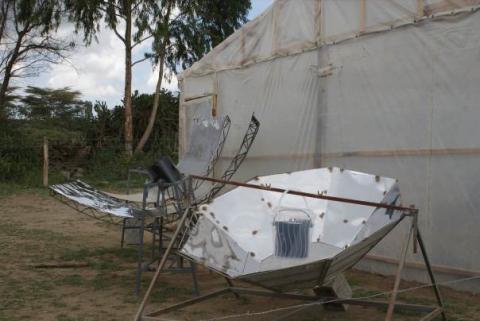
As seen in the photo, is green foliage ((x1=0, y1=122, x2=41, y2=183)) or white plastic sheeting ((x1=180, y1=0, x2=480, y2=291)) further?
green foliage ((x1=0, y1=122, x2=41, y2=183))

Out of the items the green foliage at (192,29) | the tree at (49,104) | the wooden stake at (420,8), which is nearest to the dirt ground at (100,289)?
the wooden stake at (420,8)

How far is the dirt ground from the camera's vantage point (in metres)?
4.22

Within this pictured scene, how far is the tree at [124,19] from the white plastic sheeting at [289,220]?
41.2 ft

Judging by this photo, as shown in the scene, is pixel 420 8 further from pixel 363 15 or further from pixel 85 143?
pixel 85 143

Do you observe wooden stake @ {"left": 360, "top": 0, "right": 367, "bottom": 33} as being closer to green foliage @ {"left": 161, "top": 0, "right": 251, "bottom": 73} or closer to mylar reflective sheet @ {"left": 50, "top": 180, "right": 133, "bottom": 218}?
mylar reflective sheet @ {"left": 50, "top": 180, "right": 133, "bottom": 218}

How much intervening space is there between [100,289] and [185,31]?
13928 mm

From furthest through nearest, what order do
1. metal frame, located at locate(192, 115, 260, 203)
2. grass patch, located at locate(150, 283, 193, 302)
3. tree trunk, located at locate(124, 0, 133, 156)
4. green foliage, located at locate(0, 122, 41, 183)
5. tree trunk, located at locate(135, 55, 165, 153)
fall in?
tree trunk, located at locate(135, 55, 165, 153) < tree trunk, located at locate(124, 0, 133, 156) < green foliage, located at locate(0, 122, 41, 183) < metal frame, located at locate(192, 115, 260, 203) < grass patch, located at locate(150, 283, 193, 302)

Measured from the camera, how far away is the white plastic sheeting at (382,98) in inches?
187

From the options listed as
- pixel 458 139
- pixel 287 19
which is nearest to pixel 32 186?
pixel 287 19

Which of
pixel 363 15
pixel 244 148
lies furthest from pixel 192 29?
pixel 363 15

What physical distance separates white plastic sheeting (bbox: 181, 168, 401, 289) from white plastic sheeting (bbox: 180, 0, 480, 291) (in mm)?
1375

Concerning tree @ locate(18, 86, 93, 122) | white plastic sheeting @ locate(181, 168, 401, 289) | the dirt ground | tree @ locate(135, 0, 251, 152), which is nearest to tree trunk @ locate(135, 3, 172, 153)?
tree @ locate(135, 0, 251, 152)

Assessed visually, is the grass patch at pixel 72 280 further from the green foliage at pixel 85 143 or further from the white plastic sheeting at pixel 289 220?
the green foliage at pixel 85 143

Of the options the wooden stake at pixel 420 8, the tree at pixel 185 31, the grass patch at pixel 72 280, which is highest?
the tree at pixel 185 31
